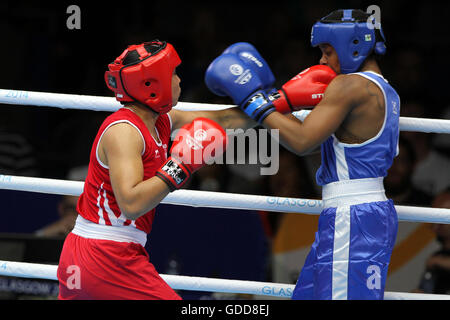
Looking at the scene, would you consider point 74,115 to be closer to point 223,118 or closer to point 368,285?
point 223,118

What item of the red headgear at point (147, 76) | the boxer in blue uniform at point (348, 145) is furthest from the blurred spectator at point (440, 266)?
the red headgear at point (147, 76)

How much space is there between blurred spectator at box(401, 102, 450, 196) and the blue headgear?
6.94 ft

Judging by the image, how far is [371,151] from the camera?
2.38m

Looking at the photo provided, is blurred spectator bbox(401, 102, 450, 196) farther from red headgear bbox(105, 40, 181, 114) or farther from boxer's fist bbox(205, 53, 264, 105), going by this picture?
red headgear bbox(105, 40, 181, 114)

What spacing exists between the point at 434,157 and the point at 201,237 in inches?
76.7

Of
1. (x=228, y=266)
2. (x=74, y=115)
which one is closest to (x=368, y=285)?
(x=228, y=266)

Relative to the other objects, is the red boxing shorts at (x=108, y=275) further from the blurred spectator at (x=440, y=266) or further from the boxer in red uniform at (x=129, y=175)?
the blurred spectator at (x=440, y=266)

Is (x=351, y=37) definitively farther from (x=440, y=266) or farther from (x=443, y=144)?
(x=443, y=144)

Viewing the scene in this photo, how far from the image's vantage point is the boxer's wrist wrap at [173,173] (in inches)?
84.7

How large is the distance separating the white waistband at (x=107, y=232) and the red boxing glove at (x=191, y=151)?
0.28 m

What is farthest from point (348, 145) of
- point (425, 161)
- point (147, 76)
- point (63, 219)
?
point (425, 161)

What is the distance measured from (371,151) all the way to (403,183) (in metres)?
1.67

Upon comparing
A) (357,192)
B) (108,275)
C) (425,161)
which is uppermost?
(357,192)

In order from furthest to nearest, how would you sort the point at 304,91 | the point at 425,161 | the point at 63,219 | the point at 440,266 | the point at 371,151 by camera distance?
the point at 425,161 → the point at 63,219 → the point at 440,266 → the point at 304,91 → the point at 371,151
